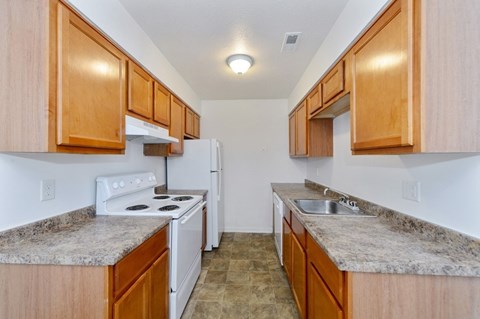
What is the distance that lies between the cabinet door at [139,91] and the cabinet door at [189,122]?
1094 millimetres

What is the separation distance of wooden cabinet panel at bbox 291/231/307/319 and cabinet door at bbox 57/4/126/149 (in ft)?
5.26

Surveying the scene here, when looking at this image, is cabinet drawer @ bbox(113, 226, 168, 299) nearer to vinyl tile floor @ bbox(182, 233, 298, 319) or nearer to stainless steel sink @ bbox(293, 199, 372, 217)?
vinyl tile floor @ bbox(182, 233, 298, 319)

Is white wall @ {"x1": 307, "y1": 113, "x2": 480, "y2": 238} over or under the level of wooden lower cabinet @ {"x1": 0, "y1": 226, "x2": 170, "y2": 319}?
over

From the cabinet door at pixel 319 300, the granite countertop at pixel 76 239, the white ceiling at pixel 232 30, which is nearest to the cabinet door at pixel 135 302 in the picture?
the granite countertop at pixel 76 239

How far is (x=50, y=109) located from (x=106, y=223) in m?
0.86

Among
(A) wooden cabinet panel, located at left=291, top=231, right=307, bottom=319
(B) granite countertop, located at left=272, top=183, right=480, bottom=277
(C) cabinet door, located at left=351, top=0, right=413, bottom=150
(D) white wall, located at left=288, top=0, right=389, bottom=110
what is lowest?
(A) wooden cabinet panel, located at left=291, top=231, right=307, bottom=319

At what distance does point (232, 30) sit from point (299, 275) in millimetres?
2123

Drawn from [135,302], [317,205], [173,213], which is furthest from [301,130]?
[135,302]

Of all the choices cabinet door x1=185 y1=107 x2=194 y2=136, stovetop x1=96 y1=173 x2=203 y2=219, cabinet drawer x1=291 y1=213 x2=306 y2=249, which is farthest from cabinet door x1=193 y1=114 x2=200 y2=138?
cabinet drawer x1=291 y1=213 x2=306 y2=249

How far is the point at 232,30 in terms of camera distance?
6.20ft

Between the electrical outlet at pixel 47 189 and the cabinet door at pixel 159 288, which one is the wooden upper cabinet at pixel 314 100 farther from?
the electrical outlet at pixel 47 189

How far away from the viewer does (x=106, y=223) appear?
1.57 meters

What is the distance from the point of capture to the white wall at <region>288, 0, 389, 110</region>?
132 cm

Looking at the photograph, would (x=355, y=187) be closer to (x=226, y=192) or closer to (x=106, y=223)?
(x=106, y=223)
